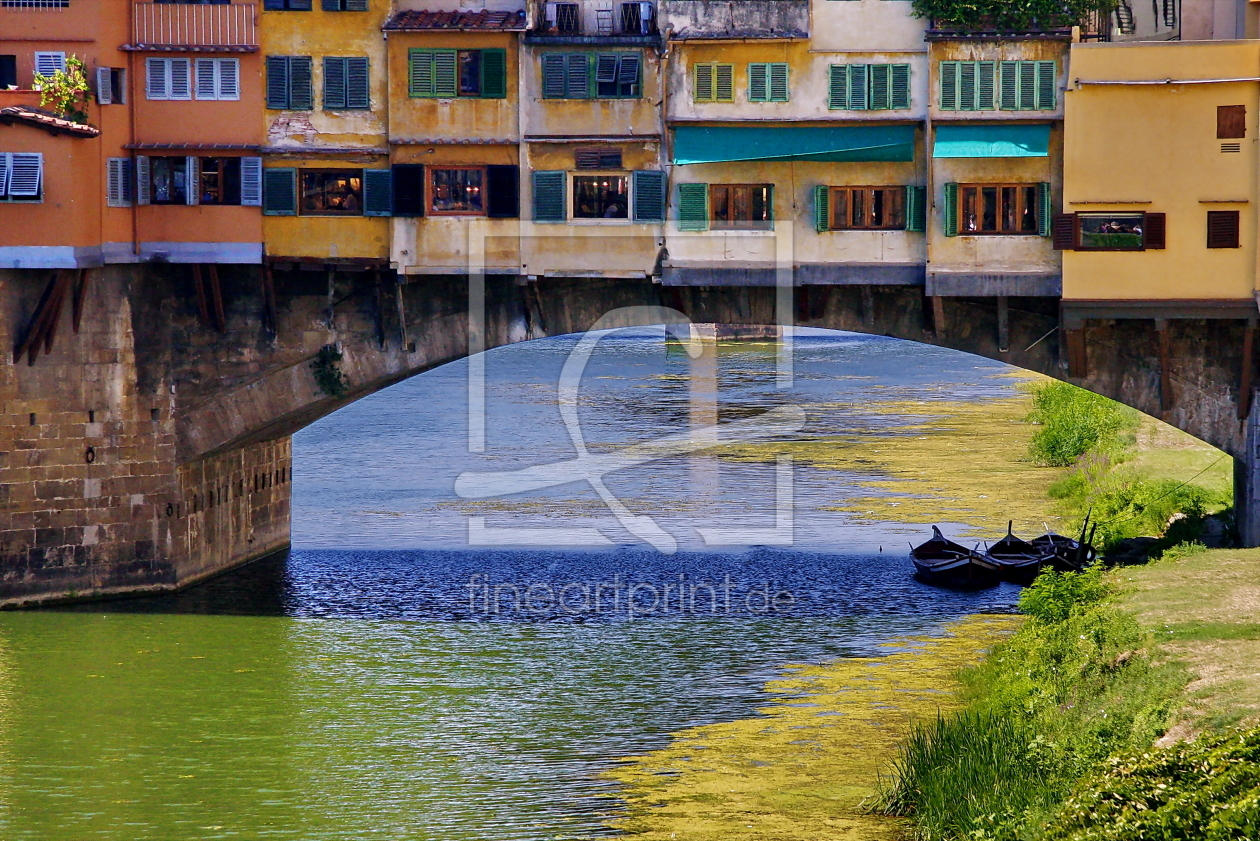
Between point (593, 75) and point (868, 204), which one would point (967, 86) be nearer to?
point (868, 204)

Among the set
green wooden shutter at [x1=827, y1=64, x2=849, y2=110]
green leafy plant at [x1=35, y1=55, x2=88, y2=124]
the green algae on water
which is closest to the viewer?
the green algae on water

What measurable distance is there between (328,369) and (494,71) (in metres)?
6.77

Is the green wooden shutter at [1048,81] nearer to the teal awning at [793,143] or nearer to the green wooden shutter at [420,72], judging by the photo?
the teal awning at [793,143]

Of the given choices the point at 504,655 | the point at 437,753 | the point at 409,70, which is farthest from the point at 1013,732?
the point at 409,70

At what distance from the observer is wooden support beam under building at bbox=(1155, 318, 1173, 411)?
31.7m

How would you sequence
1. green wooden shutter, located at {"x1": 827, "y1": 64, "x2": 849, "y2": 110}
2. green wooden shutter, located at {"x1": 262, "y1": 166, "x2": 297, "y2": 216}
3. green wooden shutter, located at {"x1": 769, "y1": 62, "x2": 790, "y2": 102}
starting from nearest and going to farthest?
green wooden shutter, located at {"x1": 827, "y1": 64, "x2": 849, "y2": 110} → green wooden shutter, located at {"x1": 769, "y1": 62, "x2": 790, "y2": 102} → green wooden shutter, located at {"x1": 262, "y1": 166, "x2": 297, "y2": 216}

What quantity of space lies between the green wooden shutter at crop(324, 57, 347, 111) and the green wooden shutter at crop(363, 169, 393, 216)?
1413 mm

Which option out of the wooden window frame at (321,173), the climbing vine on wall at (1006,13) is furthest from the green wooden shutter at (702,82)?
the wooden window frame at (321,173)

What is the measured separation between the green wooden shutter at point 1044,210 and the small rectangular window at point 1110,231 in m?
0.79

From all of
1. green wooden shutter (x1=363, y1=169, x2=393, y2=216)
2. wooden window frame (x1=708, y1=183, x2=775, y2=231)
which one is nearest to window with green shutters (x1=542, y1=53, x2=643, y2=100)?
wooden window frame (x1=708, y1=183, x2=775, y2=231)

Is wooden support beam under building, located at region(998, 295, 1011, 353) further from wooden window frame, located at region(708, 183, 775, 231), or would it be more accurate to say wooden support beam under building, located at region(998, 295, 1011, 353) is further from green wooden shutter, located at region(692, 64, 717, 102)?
green wooden shutter, located at region(692, 64, 717, 102)

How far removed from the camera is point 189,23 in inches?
1297

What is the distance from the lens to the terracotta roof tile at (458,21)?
3256 centimetres

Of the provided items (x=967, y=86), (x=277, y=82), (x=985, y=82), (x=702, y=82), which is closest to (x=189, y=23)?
(x=277, y=82)
